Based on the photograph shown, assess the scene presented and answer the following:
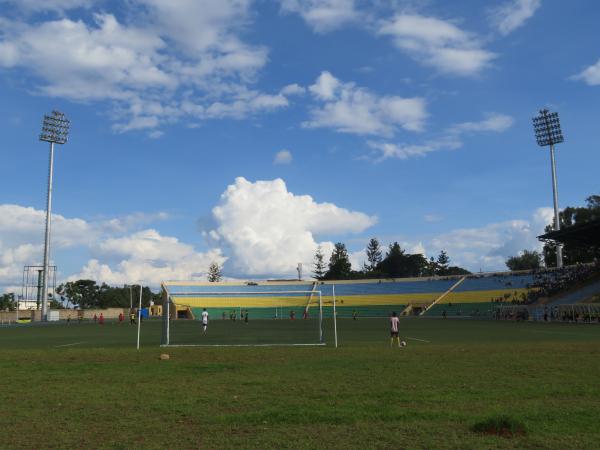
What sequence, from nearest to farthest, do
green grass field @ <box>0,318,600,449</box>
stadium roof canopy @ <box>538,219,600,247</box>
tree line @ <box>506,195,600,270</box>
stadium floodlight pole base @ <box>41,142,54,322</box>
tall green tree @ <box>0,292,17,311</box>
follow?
green grass field @ <box>0,318,600,449</box>, stadium roof canopy @ <box>538,219,600,247</box>, stadium floodlight pole base @ <box>41,142,54,322</box>, tree line @ <box>506,195,600,270</box>, tall green tree @ <box>0,292,17,311</box>

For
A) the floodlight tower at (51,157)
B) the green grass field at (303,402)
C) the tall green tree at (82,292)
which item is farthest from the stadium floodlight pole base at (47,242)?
the tall green tree at (82,292)

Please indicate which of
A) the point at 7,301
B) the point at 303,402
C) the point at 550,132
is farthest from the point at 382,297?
the point at 7,301

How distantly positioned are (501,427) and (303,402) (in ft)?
12.2

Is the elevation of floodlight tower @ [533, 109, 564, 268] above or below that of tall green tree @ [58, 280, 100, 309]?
above

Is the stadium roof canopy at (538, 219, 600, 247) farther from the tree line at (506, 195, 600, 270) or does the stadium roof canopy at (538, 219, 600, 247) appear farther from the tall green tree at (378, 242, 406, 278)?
the tall green tree at (378, 242, 406, 278)

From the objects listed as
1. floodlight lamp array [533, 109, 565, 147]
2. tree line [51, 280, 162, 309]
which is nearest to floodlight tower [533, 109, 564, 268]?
floodlight lamp array [533, 109, 565, 147]

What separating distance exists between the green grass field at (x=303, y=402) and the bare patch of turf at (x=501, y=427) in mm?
54

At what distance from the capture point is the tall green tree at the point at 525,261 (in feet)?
461

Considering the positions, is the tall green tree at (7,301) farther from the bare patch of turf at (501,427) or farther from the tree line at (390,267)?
the bare patch of turf at (501,427)

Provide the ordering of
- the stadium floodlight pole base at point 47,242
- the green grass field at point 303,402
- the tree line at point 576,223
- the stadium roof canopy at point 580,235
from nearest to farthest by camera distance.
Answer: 1. the green grass field at point 303,402
2. the stadium roof canopy at point 580,235
3. the stadium floodlight pole base at point 47,242
4. the tree line at point 576,223

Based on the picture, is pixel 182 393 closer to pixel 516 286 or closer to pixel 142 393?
pixel 142 393

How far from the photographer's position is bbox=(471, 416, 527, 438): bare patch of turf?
24.8 feet

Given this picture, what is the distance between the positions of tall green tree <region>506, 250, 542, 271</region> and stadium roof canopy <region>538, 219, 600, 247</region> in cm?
7692

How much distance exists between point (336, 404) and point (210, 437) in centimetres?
295
